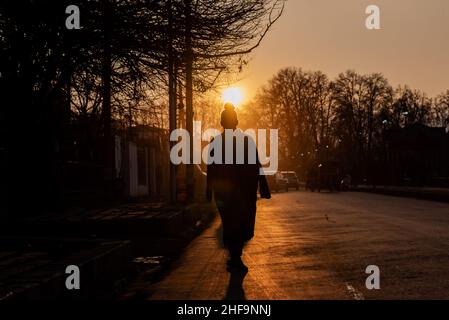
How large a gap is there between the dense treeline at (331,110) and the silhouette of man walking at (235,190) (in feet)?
263

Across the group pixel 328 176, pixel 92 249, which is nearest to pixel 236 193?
pixel 92 249

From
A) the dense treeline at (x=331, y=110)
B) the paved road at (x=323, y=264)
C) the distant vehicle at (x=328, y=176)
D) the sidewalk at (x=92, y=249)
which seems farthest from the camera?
the dense treeline at (x=331, y=110)

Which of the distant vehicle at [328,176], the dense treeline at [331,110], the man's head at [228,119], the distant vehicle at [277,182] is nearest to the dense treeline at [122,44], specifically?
the man's head at [228,119]

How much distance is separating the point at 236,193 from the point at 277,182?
174ft

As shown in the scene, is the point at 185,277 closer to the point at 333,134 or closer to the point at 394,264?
the point at 394,264

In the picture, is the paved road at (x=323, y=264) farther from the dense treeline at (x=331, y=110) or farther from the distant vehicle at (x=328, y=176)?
the dense treeline at (x=331, y=110)

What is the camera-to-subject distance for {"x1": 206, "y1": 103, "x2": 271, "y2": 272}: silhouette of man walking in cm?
1121

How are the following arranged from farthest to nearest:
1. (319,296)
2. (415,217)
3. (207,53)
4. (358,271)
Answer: (415,217)
(207,53)
(358,271)
(319,296)

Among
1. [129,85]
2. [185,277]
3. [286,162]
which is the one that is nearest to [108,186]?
[129,85]

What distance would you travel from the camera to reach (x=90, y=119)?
87.8 feet

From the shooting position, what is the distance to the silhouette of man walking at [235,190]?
1121 centimetres

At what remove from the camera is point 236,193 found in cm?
1125
